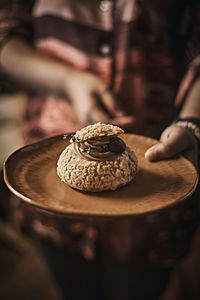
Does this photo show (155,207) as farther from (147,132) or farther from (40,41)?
(40,41)

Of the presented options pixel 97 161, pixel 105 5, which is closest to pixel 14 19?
pixel 105 5

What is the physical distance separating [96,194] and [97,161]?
0.20ft

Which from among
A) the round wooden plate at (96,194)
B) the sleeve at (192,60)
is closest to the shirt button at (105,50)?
the sleeve at (192,60)

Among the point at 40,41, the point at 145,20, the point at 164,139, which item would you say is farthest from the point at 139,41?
the point at 164,139

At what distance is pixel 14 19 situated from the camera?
41.8 inches

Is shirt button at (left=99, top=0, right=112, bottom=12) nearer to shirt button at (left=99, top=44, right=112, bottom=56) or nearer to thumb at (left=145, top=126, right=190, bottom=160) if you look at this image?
shirt button at (left=99, top=44, right=112, bottom=56)

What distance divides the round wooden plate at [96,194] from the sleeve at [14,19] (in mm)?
560

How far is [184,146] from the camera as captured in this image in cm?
60

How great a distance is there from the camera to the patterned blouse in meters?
0.93

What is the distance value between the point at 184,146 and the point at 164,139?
0.04 meters

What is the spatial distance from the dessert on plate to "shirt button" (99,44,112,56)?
0.44 meters

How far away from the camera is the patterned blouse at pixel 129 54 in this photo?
3.06 ft

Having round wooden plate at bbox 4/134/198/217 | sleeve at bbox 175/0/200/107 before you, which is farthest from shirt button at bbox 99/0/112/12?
round wooden plate at bbox 4/134/198/217

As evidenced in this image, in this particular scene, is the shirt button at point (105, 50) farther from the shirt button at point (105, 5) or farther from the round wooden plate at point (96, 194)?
the round wooden plate at point (96, 194)
